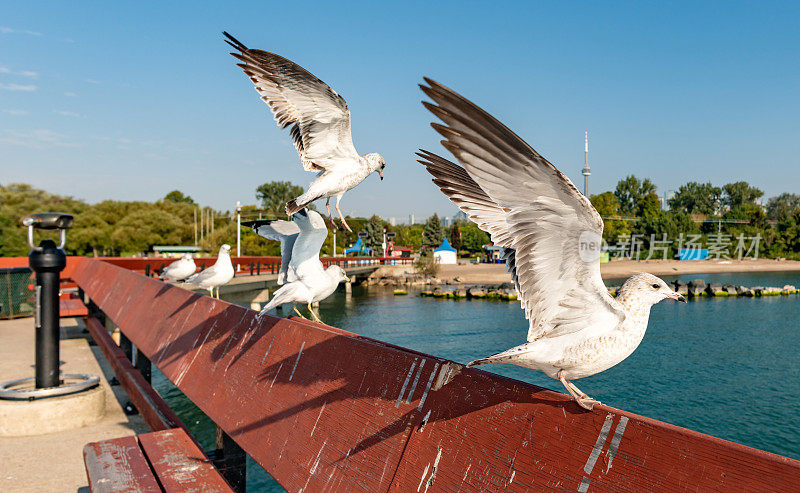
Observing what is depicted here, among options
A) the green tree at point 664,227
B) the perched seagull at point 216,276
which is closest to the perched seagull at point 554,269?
the perched seagull at point 216,276

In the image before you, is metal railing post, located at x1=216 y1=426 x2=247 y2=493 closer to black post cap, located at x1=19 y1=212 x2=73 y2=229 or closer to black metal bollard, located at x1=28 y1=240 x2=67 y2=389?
black metal bollard, located at x1=28 y1=240 x2=67 y2=389

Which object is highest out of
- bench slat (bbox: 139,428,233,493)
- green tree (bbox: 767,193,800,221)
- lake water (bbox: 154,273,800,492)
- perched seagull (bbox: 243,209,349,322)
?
green tree (bbox: 767,193,800,221)

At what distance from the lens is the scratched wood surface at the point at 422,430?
1.25m

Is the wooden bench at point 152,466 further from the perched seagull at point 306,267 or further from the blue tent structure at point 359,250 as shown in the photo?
the blue tent structure at point 359,250

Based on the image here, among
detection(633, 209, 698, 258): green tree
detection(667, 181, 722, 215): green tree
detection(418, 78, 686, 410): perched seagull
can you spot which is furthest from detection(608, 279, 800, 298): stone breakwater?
detection(667, 181, 722, 215): green tree

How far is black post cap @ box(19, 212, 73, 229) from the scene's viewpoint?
591cm

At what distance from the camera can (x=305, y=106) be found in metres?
3.59

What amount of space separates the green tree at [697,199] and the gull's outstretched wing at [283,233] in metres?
121

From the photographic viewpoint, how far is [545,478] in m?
1.43

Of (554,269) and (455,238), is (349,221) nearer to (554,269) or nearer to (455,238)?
(455,238)

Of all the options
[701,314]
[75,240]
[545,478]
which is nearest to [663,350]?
[701,314]

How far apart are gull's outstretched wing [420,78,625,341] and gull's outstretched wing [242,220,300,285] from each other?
2.49 m

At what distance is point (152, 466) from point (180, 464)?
0.53 ft

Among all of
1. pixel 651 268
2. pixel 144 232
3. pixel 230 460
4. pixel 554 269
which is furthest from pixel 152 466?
pixel 651 268
